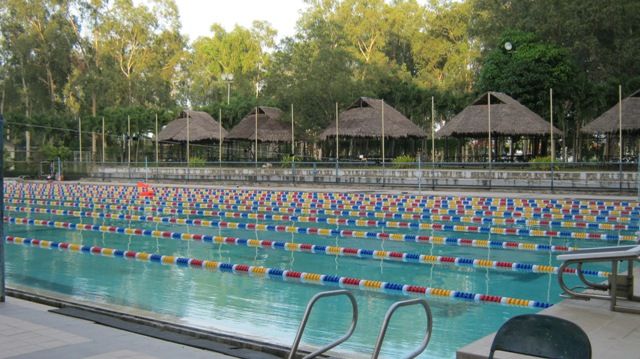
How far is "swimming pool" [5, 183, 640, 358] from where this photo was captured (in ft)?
23.5

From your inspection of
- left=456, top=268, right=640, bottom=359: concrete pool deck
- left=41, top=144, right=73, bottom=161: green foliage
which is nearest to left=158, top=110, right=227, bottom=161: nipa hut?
left=41, top=144, right=73, bottom=161: green foliage

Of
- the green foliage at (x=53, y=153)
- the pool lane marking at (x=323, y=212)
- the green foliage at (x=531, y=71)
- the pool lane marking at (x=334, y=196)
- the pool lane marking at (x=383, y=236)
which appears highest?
the green foliage at (x=531, y=71)

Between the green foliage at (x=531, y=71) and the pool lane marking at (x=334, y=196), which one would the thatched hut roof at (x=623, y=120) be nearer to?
the green foliage at (x=531, y=71)

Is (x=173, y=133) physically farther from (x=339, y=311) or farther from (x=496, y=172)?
(x=339, y=311)

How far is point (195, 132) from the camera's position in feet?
130

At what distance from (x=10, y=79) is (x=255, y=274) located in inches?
2050

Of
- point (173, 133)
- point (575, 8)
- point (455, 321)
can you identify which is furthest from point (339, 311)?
point (173, 133)

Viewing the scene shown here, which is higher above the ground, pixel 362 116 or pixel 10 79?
pixel 10 79

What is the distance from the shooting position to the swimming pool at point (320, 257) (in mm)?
7148

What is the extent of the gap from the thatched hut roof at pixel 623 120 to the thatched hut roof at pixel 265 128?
664 inches

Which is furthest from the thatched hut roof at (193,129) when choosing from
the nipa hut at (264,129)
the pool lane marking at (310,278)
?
the pool lane marking at (310,278)

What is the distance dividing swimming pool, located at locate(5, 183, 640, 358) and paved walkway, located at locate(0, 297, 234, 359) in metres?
0.94

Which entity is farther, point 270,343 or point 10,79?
point 10,79

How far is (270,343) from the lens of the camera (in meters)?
5.30
